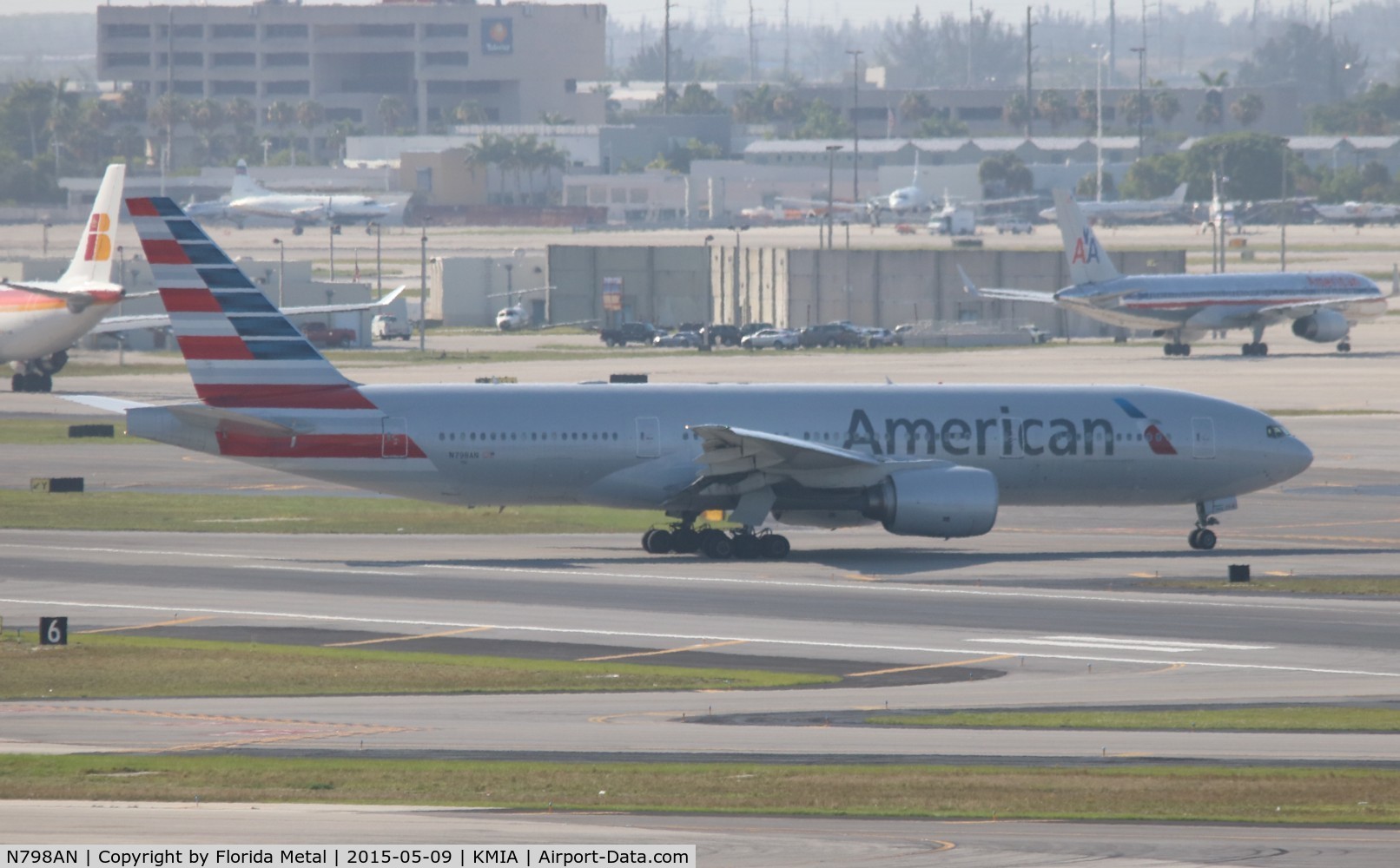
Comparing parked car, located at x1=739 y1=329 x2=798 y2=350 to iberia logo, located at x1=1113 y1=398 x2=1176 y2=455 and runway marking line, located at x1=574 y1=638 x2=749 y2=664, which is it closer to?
iberia logo, located at x1=1113 y1=398 x2=1176 y2=455

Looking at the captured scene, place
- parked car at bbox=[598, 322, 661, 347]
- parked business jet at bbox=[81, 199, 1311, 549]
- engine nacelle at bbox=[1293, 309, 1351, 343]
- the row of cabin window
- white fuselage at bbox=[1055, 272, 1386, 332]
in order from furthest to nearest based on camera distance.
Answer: parked car at bbox=[598, 322, 661, 347] → engine nacelle at bbox=[1293, 309, 1351, 343] → white fuselage at bbox=[1055, 272, 1386, 332] → the row of cabin window → parked business jet at bbox=[81, 199, 1311, 549]

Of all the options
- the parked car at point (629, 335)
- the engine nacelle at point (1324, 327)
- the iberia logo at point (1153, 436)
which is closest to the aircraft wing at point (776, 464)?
the iberia logo at point (1153, 436)

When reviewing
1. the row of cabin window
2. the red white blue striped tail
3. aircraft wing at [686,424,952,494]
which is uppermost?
the red white blue striped tail

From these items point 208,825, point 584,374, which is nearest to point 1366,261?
point 584,374

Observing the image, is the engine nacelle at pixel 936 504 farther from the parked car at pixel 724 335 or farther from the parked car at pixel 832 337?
the parked car at pixel 724 335

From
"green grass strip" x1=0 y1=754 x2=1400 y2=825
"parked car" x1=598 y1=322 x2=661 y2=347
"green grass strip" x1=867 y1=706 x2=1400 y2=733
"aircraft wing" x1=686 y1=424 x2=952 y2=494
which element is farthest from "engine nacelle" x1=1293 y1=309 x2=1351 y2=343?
"green grass strip" x1=0 y1=754 x2=1400 y2=825

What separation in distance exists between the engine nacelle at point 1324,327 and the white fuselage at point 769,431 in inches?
2461

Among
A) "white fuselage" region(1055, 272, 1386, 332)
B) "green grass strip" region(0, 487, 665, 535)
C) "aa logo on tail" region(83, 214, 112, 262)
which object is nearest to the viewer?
"green grass strip" region(0, 487, 665, 535)

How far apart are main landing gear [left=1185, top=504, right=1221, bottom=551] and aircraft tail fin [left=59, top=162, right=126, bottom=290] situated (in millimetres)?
51646

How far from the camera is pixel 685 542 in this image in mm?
47000

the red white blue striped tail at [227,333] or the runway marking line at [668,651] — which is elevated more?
the red white blue striped tail at [227,333]

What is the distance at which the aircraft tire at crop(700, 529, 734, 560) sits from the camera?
151 ft

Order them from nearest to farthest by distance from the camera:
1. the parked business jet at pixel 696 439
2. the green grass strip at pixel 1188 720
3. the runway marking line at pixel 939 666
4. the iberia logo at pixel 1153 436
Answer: the green grass strip at pixel 1188 720 < the runway marking line at pixel 939 666 < the parked business jet at pixel 696 439 < the iberia logo at pixel 1153 436

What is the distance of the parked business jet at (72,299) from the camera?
83.6 meters
